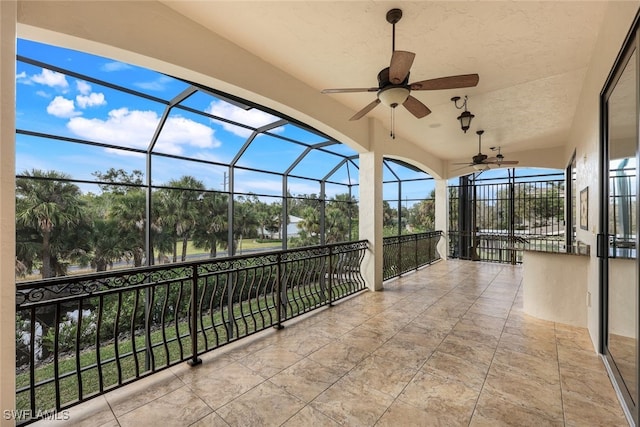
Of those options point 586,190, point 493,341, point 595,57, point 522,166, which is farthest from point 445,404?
point 522,166

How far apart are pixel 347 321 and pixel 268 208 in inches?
186

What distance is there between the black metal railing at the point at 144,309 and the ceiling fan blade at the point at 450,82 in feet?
7.96

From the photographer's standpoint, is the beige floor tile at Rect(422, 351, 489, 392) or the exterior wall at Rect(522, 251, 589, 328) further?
the exterior wall at Rect(522, 251, 589, 328)

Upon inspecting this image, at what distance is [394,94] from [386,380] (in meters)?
2.54

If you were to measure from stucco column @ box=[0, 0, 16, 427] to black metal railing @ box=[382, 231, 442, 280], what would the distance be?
205 inches

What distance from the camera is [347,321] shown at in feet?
11.7

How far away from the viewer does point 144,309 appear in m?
5.31

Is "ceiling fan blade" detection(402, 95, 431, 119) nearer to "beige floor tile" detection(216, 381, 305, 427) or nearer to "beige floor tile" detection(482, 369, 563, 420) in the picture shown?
"beige floor tile" detection(482, 369, 563, 420)

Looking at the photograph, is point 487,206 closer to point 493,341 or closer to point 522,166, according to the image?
point 522,166

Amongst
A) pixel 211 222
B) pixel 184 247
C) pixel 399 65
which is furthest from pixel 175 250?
pixel 399 65

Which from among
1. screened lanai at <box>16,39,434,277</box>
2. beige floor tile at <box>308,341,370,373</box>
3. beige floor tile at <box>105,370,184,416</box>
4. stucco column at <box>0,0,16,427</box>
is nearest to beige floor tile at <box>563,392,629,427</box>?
beige floor tile at <box>308,341,370,373</box>

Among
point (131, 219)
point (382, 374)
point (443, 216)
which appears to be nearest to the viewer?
point (382, 374)

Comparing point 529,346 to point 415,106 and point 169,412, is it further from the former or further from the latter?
point 169,412

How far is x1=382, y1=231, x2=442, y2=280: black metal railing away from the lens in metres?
6.03
